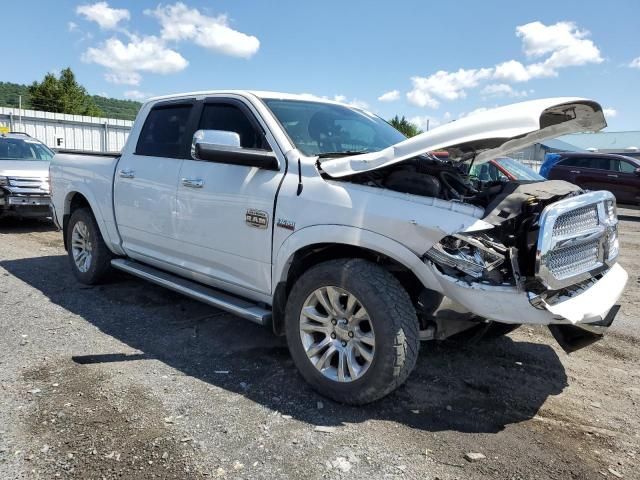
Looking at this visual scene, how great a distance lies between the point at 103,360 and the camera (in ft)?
12.5

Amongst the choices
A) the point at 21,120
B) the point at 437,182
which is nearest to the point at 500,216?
the point at 437,182

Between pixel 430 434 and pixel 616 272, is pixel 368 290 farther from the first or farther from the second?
pixel 616 272

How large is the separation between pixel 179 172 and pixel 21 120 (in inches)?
1077

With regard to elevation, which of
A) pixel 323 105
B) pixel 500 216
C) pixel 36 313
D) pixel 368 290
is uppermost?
pixel 323 105

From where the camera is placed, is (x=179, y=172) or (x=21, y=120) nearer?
(x=179, y=172)

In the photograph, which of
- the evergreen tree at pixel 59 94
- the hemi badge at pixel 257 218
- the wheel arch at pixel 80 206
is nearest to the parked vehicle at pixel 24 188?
the wheel arch at pixel 80 206

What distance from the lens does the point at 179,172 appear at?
4.27 meters

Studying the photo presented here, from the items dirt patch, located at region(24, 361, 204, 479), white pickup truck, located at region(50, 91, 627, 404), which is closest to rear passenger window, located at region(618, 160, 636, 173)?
white pickup truck, located at region(50, 91, 627, 404)

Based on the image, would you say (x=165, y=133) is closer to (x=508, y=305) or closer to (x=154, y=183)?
(x=154, y=183)

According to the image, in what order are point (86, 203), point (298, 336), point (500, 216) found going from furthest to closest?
point (86, 203)
point (298, 336)
point (500, 216)

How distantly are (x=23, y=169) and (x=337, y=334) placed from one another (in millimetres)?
8336

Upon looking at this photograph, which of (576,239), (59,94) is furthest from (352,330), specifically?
(59,94)

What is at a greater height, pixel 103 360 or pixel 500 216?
pixel 500 216

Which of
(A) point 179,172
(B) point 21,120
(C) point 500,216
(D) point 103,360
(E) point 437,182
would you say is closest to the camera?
(C) point 500,216
